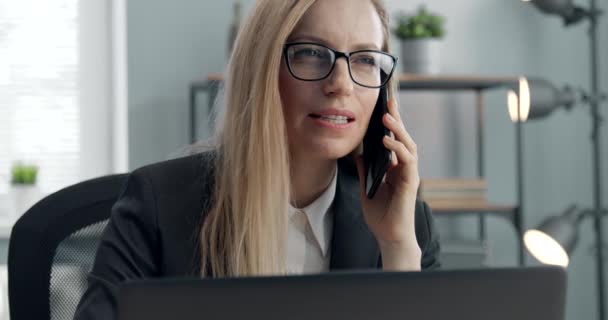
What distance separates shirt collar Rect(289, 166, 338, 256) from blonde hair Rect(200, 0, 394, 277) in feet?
0.30

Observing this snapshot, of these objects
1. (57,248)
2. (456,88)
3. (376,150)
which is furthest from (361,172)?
(456,88)

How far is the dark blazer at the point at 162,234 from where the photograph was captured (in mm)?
987

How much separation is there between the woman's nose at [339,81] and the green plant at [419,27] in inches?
68.7

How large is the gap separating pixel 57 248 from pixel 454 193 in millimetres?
1779

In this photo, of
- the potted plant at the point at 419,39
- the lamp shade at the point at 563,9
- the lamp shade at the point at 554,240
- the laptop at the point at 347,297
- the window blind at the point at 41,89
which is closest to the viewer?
the laptop at the point at 347,297

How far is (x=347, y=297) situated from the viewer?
0.47 metres

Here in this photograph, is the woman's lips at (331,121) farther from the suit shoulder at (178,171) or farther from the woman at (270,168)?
the suit shoulder at (178,171)

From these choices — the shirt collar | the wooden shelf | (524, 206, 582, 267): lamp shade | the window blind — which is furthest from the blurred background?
the shirt collar

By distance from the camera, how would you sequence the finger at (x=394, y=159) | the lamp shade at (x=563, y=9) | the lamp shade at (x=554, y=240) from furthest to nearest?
the lamp shade at (x=563, y=9) → the lamp shade at (x=554, y=240) → the finger at (x=394, y=159)

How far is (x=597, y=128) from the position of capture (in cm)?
273

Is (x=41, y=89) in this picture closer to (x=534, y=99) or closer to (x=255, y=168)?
(x=534, y=99)

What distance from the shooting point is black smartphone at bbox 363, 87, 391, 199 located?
105 centimetres

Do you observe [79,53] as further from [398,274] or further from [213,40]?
[398,274]

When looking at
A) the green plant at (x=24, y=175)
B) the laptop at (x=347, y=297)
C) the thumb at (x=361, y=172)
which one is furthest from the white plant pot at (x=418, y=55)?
the laptop at (x=347, y=297)
